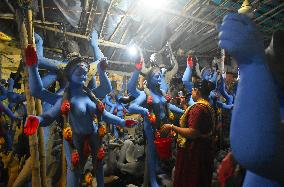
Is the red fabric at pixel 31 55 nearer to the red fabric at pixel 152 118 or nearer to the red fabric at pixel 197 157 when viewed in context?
the red fabric at pixel 197 157

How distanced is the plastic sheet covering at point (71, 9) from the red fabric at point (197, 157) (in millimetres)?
5555

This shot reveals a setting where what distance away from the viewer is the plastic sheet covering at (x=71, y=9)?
7.56 meters

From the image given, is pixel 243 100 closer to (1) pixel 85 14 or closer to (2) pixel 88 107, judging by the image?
(2) pixel 88 107

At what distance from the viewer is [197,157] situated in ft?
12.4

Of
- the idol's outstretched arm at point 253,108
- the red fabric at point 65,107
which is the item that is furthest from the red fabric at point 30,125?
the idol's outstretched arm at point 253,108

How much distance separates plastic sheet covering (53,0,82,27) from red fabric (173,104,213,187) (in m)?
5.56

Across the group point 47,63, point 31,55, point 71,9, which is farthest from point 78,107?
point 71,9

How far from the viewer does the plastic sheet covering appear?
7559mm

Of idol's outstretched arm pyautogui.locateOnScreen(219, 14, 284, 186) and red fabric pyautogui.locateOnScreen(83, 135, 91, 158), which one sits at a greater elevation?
idol's outstretched arm pyautogui.locateOnScreen(219, 14, 284, 186)

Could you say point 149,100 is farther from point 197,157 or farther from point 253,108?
point 253,108

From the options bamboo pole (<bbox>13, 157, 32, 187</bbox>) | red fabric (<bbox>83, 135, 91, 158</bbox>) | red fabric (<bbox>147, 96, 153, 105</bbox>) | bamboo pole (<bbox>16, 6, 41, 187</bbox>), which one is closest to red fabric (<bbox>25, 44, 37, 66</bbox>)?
bamboo pole (<bbox>16, 6, 41, 187</bbox>)

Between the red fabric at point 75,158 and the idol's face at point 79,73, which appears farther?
the idol's face at point 79,73

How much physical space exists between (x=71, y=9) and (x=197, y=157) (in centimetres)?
609

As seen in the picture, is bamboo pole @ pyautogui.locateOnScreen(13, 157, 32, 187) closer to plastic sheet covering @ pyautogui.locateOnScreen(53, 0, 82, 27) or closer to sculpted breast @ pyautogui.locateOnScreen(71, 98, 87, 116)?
sculpted breast @ pyautogui.locateOnScreen(71, 98, 87, 116)
